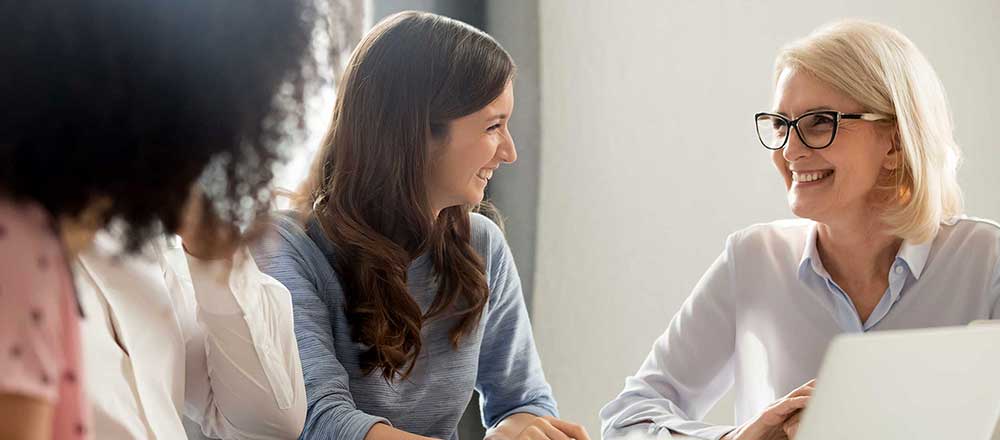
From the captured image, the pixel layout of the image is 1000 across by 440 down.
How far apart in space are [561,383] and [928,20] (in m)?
1.43

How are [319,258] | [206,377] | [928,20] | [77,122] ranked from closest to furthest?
[77,122]
[206,377]
[319,258]
[928,20]

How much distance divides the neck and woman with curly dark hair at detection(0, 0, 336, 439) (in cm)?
139

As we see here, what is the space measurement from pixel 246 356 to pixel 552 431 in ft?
1.48

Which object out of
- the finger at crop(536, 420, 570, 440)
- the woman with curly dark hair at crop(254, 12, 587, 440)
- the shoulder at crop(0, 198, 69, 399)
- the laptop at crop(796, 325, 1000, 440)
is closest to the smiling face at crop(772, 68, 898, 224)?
the woman with curly dark hair at crop(254, 12, 587, 440)

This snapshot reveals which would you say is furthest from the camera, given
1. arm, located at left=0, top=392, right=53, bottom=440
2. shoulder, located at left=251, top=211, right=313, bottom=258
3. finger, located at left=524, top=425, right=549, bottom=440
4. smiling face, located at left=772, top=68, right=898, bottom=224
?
smiling face, located at left=772, top=68, right=898, bottom=224

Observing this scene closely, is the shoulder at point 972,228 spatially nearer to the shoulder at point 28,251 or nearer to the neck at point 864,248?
the neck at point 864,248

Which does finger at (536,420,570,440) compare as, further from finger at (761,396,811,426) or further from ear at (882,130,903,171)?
ear at (882,130,903,171)

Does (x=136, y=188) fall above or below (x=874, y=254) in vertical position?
above

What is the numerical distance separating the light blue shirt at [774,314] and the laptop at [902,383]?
62 centimetres

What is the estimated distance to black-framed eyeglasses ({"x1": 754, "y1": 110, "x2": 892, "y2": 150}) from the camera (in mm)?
1725

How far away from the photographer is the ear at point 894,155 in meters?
1.75

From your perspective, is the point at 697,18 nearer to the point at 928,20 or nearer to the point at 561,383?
the point at 928,20

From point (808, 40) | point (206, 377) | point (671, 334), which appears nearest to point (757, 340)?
point (671, 334)

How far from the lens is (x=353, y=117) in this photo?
66.9 inches
